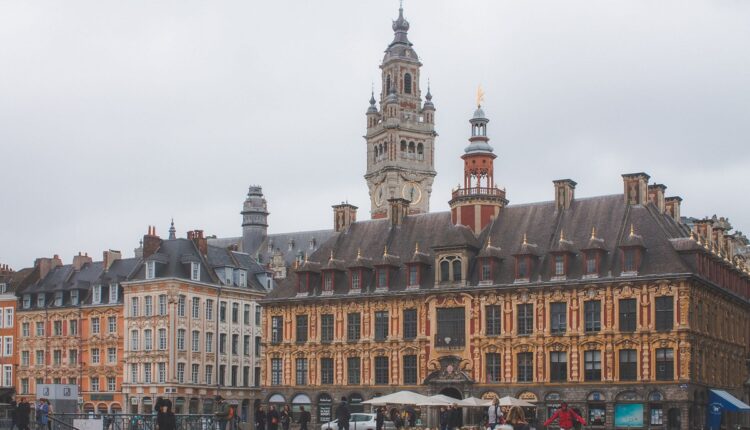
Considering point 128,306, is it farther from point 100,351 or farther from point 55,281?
point 55,281

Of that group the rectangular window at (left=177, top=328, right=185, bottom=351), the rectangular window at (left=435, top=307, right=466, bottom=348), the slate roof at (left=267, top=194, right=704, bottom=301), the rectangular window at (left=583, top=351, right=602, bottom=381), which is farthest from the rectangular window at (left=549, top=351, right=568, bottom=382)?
the rectangular window at (left=177, top=328, right=185, bottom=351)

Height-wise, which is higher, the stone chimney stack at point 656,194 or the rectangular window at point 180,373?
the stone chimney stack at point 656,194

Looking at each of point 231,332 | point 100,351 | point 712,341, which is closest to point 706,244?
point 712,341

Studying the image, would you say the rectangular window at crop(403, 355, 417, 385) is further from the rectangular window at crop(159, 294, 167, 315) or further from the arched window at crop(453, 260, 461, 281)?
the rectangular window at crop(159, 294, 167, 315)

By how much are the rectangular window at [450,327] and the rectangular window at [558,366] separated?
216 inches

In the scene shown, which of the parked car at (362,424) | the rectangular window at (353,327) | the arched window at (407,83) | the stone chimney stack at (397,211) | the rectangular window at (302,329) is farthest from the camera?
the arched window at (407,83)

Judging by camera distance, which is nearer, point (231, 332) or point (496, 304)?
point (496, 304)

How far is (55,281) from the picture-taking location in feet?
311

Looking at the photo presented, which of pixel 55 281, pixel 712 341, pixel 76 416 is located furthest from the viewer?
pixel 55 281

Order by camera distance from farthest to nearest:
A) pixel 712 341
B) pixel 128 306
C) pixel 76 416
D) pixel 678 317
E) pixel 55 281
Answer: pixel 55 281
pixel 128 306
pixel 712 341
pixel 678 317
pixel 76 416

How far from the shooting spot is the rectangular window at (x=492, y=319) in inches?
2771

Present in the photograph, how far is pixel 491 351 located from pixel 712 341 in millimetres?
12229

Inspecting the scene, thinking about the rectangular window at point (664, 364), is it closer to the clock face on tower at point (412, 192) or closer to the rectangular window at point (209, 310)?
the rectangular window at point (209, 310)

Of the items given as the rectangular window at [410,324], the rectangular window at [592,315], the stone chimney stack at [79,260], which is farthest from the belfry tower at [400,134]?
the rectangular window at [592,315]
